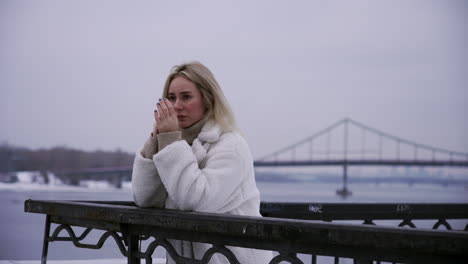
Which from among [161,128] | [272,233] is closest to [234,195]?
[161,128]

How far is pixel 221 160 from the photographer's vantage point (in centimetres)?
142

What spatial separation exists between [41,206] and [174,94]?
46 cm

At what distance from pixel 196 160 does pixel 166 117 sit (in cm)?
13

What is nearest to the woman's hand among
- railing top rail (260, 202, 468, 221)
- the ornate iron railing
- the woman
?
the woman

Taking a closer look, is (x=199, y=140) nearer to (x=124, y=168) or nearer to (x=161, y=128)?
(x=161, y=128)

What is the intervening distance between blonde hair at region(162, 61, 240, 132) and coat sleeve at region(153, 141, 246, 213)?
6.4 inches

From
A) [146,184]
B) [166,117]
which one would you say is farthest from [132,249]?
[166,117]

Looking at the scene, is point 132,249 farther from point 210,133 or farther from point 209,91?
point 209,91

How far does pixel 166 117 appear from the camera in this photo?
4.70 feet

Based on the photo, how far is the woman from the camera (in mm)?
1354

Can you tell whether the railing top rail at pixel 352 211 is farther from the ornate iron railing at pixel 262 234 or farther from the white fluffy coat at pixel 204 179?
the ornate iron railing at pixel 262 234

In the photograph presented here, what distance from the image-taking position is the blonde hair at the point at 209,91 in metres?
1.55

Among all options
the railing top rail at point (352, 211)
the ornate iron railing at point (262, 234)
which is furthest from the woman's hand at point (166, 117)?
the railing top rail at point (352, 211)

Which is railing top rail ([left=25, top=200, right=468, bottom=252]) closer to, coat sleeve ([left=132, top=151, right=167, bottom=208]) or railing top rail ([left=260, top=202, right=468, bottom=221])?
coat sleeve ([left=132, top=151, right=167, bottom=208])
